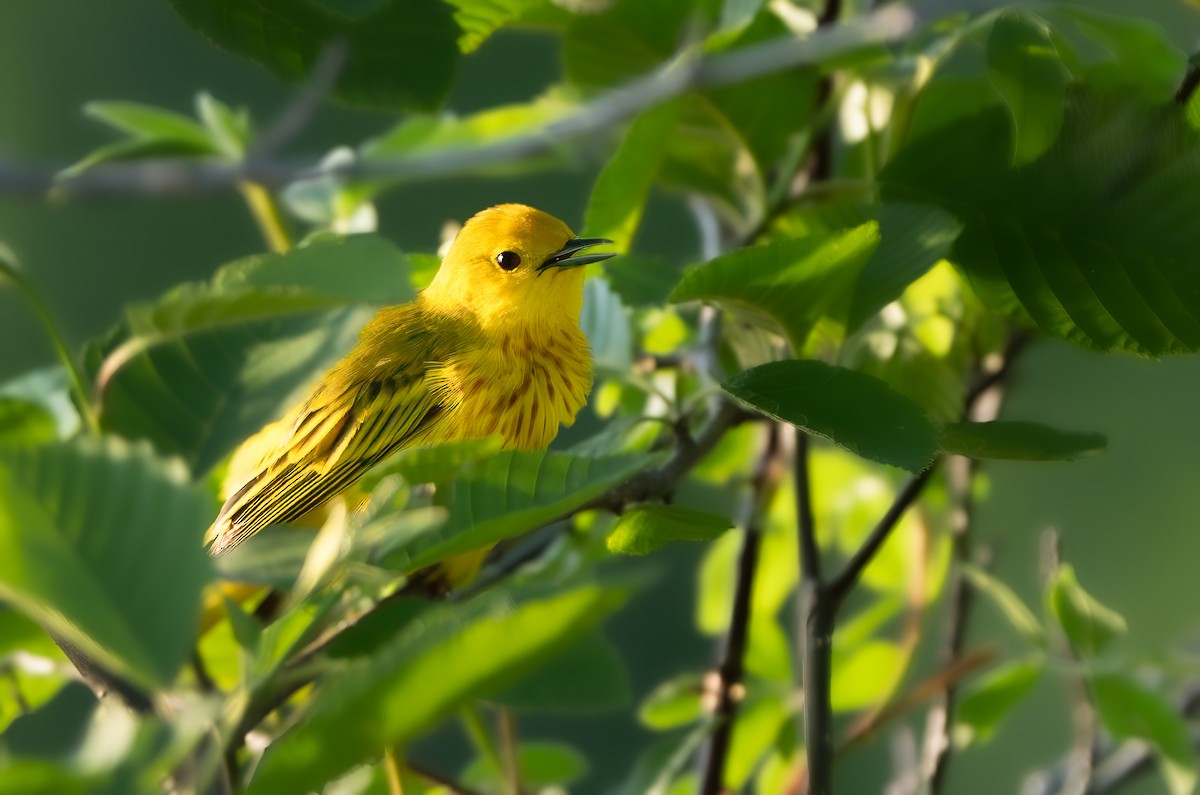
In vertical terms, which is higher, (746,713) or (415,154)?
(415,154)

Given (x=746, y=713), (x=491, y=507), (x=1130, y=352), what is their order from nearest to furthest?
(x=491, y=507) < (x=1130, y=352) < (x=746, y=713)

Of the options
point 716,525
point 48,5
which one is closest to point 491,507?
point 716,525

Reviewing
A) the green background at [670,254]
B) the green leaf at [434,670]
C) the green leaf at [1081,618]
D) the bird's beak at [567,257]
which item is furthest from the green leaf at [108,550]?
the green background at [670,254]

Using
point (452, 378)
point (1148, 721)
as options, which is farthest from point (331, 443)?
point (1148, 721)

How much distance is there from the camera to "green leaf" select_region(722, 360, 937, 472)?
45 cm

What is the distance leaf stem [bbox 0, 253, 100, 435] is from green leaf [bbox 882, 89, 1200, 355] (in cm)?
35

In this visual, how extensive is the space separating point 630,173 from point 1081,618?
33 cm

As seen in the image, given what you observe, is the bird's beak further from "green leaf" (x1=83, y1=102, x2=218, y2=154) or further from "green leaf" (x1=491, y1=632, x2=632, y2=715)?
"green leaf" (x1=491, y1=632, x2=632, y2=715)

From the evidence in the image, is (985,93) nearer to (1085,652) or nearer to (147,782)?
(1085,652)

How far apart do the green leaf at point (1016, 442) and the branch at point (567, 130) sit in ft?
0.63

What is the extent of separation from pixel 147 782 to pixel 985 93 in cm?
50

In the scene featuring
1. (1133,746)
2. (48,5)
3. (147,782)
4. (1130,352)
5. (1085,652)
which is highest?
(147,782)

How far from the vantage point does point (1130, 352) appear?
21.0 inches

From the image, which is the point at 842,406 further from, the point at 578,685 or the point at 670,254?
the point at 670,254
